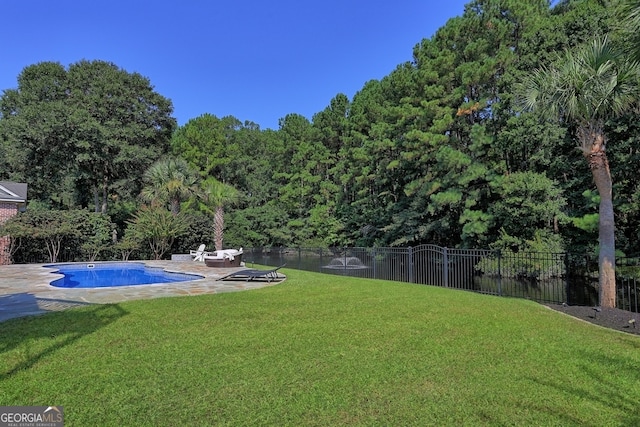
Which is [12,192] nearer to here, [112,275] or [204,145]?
[112,275]

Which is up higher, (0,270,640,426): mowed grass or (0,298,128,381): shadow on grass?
(0,298,128,381): shadow on grass

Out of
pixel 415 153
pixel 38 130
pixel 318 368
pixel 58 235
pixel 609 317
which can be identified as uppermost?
pixel 38 130

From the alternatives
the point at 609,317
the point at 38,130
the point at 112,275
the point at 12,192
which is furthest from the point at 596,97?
the point at 38,130

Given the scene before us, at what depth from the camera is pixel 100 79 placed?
25.8 meters

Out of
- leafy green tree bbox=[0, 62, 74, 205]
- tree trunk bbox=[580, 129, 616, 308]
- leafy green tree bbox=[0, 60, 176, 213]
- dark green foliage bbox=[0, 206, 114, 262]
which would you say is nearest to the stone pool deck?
dark green foliage bbox=[0, 206, 114, 262]

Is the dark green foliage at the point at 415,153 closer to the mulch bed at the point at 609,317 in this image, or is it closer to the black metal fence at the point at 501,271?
the black metal fence at the point at 501,271

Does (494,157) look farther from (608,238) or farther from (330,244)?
(330,244)

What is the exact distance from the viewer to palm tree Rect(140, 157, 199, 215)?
64.0 ft

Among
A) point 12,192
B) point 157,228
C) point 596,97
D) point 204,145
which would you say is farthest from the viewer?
point 204,145

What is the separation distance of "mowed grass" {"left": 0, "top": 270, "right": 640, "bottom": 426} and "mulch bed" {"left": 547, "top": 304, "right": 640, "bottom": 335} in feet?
1.91

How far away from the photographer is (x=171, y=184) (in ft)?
63.2

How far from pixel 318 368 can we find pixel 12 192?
20.6 meters

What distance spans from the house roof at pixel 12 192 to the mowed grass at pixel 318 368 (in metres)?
15.4

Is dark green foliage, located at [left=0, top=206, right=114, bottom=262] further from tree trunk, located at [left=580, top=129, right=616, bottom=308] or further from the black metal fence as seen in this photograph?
tree trunk, located at [left=580, top=129, right=616, bottom=308]
